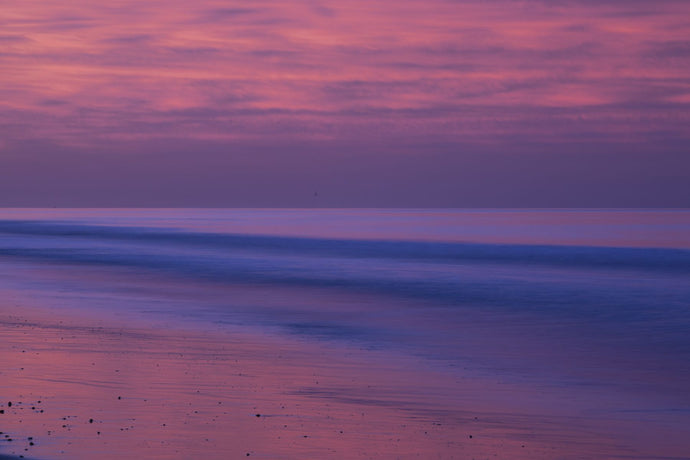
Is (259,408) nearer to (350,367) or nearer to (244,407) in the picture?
(244,407)

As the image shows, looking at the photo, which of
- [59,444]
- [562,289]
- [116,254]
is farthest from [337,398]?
[116,254]

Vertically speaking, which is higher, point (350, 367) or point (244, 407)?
point (244, 407)

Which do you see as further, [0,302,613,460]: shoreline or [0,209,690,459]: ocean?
[0,209,690,459]: ocean

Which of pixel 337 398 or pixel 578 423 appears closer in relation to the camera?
pixel 578 423

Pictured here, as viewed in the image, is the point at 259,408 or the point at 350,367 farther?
the point at 350,367

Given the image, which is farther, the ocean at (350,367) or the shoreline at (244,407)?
the ocean at (350,367)

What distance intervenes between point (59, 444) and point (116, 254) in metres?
37.1

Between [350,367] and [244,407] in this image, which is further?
[350,367]

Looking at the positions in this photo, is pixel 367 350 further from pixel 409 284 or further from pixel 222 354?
pixel 409 284

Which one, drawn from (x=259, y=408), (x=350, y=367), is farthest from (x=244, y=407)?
(x=350, y=367)

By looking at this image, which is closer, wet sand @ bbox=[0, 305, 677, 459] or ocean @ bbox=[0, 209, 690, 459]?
wet sand @ bbox=[0, 305, 677, 459]

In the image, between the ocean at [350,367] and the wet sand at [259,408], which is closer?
A: the wet sand at [259,408]

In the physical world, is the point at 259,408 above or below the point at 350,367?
above

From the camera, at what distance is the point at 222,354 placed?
11.8 meters
